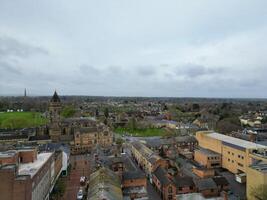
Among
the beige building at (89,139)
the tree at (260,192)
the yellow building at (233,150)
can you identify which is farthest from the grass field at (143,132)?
the tree at (260,192)

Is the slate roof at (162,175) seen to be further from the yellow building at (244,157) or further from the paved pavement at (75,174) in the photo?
the paved pavement at (75,174)

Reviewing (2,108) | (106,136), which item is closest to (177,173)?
(106,136)

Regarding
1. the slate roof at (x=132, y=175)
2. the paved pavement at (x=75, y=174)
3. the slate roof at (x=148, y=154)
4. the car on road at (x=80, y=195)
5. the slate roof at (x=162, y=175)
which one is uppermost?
the slate roof at (x=148, y=154)

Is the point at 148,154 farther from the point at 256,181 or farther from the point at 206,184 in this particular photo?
the point at 256,181

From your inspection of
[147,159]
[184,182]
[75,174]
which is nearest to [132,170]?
[147,159]

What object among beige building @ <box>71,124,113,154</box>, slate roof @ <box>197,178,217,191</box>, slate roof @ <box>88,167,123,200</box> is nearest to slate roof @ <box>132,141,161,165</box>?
slate roof @ <box>197,178,217,191</box>

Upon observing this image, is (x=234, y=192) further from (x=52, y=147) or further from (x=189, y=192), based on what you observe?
(x=52, y=147)

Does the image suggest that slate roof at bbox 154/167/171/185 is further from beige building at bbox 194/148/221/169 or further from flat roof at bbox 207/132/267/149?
flat roof at bbox 207/132/267/149

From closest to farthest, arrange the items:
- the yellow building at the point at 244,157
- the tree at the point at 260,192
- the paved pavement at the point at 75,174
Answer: the tree at the point at 260,192, the yellow building at the point at 244,157, the paved pavement at the point at 75,174

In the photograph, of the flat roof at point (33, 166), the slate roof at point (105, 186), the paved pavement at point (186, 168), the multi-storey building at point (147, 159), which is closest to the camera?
the slate roof at point (105, 186)
